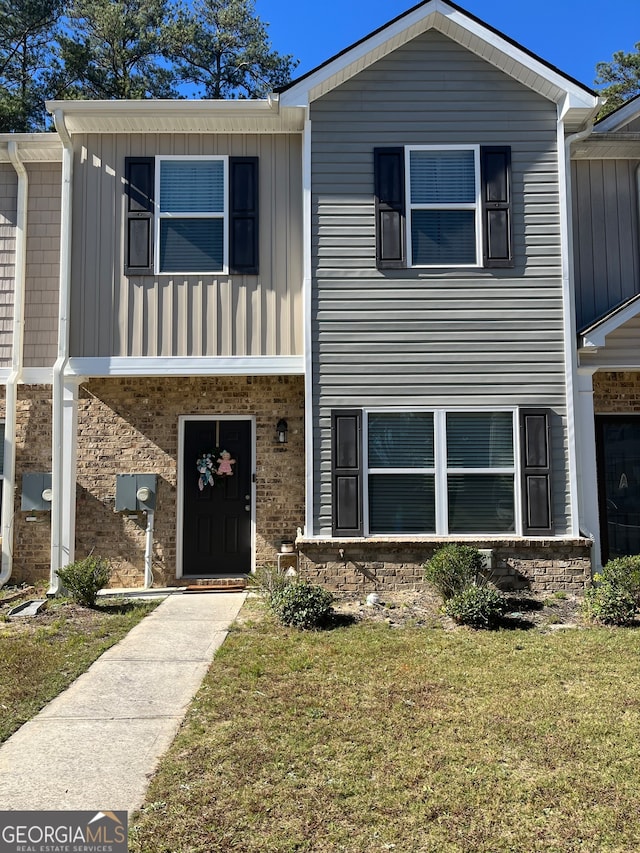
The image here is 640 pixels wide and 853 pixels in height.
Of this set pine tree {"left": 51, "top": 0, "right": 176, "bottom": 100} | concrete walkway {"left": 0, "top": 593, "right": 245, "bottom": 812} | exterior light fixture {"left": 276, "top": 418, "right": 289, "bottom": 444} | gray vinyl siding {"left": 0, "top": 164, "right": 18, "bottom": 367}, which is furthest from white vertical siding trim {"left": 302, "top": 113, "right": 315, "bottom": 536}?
pine tree {"left": 51, "top": 0, "right": 176, "bottom": 100}

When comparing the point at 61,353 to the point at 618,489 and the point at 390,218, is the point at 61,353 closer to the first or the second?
the point at 390,218

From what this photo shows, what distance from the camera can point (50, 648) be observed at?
5914 mm

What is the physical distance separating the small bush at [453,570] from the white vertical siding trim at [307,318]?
147cm

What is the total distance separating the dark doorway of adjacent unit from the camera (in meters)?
8.70

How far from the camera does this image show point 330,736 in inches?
155

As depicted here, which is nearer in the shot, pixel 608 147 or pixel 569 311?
pixel 569 311

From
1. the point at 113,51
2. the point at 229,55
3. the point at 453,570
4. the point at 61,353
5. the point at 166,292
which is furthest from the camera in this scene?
the point at 229,55

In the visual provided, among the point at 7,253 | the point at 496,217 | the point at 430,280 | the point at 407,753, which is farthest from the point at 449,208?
the point at 407,753

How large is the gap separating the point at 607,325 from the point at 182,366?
16.8ft

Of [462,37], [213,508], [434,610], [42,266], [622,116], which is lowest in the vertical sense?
[434,610]

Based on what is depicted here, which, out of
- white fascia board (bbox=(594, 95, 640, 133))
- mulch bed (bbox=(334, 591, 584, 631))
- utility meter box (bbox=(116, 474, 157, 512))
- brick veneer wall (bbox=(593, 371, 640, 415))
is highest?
white fascia board (bbox=(594, 95, 640, 133))

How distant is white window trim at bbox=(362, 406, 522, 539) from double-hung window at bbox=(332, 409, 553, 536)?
0.5 inches

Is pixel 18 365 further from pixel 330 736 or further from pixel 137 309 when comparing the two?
pixel 330 736

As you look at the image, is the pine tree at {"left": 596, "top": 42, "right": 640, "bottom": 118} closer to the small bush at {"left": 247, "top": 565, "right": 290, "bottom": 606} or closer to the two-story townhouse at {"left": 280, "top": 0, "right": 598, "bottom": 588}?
the two-story townhouse at {"left": 280, "top": 0, "right": 598, "bottom": 588}
